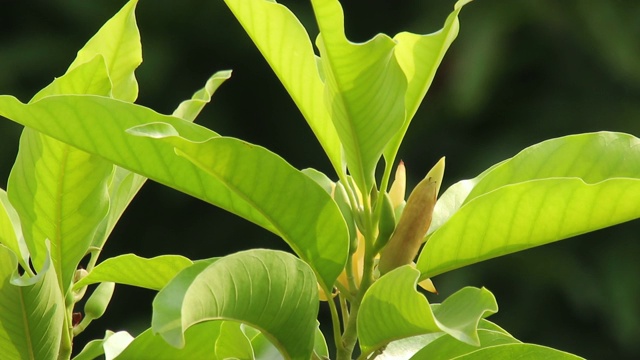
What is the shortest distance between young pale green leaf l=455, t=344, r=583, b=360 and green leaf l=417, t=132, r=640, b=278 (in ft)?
0.20

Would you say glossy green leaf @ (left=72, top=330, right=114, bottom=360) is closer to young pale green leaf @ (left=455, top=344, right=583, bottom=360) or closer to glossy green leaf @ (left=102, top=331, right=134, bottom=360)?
glossy green leaf @ (left=102, top=331, right=134, bottom=360)

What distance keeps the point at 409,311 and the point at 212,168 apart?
0.45ft

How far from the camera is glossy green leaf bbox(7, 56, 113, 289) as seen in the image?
670 millimetres

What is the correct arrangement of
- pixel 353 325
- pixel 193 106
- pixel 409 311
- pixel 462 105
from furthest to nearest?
pixel 462 105 → pixel 193 106 → pixel 353 325 → pixel 409 311

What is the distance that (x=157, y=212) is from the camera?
3695 millimetres

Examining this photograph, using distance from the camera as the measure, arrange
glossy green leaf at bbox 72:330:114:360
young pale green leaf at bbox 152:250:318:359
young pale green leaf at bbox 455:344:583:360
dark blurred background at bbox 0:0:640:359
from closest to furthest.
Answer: young pale green leaf at bbox 152:250:318:359 → young pale green leaf at bbox 455:344:583:360 → glossy green leaf at bbox 72:330:114:360 → dark blurred background at bbox 0:0:640:359

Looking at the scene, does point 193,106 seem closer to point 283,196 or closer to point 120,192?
point 120,192

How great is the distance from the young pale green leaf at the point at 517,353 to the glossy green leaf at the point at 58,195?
10.4 inches

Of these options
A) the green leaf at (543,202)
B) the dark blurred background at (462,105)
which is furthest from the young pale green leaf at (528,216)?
the dark blurred background at (462,105)

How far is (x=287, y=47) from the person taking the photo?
62 cm

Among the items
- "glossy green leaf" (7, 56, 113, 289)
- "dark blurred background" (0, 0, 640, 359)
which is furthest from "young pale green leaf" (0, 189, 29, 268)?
"dark blurred background" (0, 0, 640, 359)

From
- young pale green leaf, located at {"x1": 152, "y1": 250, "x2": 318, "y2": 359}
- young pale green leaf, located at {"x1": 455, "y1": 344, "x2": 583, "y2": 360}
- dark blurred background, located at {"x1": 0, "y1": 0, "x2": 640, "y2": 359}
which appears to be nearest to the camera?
young pale green leaf, located at {"x1": 152, "y1": 250, "x2": 318, "y2": 359}

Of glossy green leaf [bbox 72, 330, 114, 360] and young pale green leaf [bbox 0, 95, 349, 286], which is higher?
young pale green leaf [bbox 0, 95, 349, 286]

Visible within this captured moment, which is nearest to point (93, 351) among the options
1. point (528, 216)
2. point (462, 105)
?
point (528, 216)
